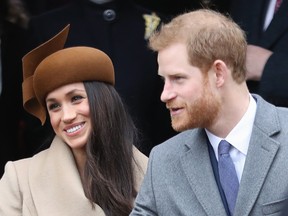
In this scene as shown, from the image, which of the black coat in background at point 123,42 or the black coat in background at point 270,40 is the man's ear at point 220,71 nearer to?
the black coat in background at point 270,40

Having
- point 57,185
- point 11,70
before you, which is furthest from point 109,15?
point 57,185

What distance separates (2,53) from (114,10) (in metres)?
0.76

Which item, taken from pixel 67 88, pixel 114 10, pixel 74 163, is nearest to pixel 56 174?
pixel 74 163

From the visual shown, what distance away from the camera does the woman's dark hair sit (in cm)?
529

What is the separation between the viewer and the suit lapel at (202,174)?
4.34 metres

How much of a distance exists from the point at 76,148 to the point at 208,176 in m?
1.22

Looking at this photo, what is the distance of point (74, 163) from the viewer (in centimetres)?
545

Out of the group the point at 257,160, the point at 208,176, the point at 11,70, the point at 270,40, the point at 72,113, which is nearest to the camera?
the point at 257,160

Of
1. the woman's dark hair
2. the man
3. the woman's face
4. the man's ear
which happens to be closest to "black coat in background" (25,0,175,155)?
the woman's dark hair

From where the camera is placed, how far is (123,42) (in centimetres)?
616

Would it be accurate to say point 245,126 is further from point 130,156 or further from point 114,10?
point 114,10

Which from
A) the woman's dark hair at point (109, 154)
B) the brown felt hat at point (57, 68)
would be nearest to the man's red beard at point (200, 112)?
the woman's dark hair at point (109, 154)

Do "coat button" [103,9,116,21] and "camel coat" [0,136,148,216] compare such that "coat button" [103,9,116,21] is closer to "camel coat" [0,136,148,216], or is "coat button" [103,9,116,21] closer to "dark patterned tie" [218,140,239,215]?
"camel coat" [0,136,148,216]

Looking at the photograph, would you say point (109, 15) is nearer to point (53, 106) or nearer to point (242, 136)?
point (53, 106)
